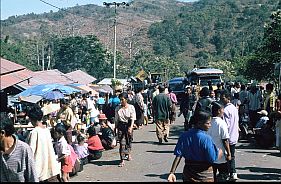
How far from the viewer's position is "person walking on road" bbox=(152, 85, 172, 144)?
613 inches

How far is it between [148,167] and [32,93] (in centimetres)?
817

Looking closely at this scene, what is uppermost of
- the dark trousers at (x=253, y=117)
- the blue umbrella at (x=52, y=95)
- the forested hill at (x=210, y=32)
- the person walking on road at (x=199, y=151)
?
the forested hill at (x=210, y=32)

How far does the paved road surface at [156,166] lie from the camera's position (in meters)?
10.9

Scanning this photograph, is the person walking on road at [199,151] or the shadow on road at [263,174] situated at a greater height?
the person walking on road at [199,151]

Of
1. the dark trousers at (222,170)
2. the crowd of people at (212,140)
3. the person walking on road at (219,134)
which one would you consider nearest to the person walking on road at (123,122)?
the crowd of people at (212,140)

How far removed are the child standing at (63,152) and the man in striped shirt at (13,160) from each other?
428cm

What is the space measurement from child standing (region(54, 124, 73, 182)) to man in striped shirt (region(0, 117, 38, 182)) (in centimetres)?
428

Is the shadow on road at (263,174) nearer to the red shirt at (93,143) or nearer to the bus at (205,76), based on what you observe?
the red shirt at (93,143)

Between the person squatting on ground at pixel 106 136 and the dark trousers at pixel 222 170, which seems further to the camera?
the person squatting on ground at pixel 106 136

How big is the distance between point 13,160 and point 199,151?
2.29 metres

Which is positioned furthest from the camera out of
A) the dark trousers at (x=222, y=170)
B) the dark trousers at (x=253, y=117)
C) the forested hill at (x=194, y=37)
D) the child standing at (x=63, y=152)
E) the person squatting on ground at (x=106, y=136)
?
the forested hill at (x=194, y=37)

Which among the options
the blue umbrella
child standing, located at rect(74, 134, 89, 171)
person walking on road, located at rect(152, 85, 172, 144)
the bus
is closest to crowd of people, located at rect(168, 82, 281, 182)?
person walking on road, located at rect(152, 85, 172, 144)

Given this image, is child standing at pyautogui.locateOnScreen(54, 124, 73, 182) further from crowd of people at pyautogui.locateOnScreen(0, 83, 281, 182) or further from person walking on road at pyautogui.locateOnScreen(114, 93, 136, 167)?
person walking on road at pyautogui.locateOnScreen(114, 93, 136, 167)

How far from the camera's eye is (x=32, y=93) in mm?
18984
